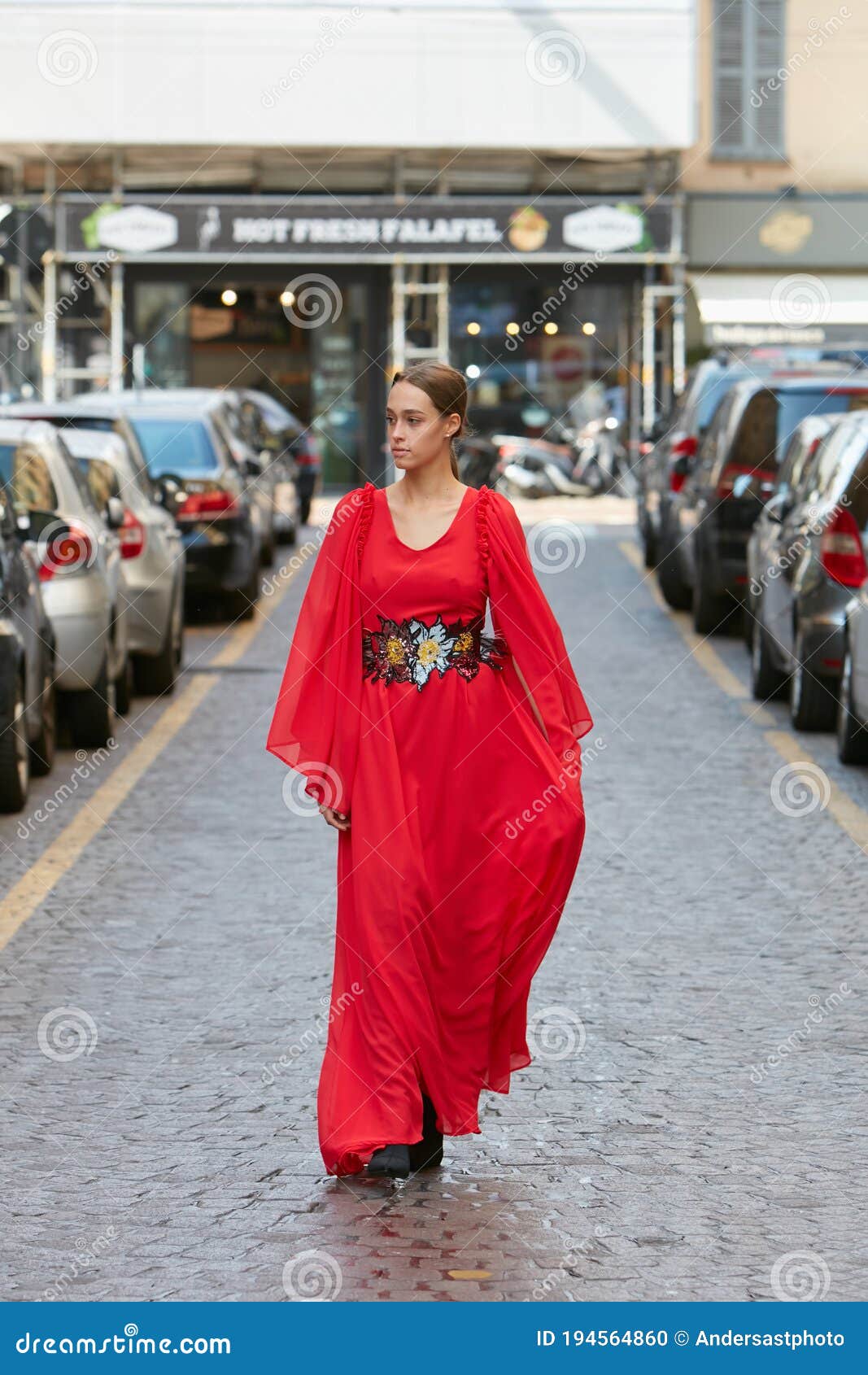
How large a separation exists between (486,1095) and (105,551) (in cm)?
707

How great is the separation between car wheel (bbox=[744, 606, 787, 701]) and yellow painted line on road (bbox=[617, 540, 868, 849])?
9cm

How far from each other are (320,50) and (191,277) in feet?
12.7

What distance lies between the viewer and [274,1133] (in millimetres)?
6195

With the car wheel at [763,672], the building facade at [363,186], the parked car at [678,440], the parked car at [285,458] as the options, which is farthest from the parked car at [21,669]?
the building facade at [363,186]

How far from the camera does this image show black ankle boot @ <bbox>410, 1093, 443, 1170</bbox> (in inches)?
230

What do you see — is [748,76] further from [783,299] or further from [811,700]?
[811,700]

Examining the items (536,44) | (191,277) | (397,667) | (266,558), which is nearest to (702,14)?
(536,44)
